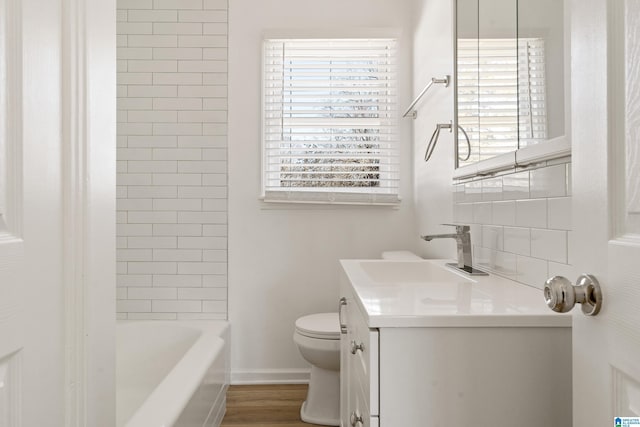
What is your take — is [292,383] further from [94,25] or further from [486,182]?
[94,25]

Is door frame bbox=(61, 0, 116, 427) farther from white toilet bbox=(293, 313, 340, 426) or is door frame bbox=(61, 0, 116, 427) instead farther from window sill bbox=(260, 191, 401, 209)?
window sill bbox=(260, 191, 401, 209)

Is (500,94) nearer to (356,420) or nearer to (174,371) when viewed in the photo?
(356,420)

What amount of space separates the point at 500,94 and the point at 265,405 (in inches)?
76.8

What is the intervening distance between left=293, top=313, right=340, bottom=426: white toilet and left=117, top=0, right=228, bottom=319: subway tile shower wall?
77cm

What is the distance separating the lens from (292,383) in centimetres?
272

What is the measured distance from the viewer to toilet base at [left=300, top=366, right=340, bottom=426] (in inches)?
87.1

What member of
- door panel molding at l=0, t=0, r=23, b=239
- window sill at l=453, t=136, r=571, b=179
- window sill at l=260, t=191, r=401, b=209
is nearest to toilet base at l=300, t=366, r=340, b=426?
window sill at l=260, t=191, r=401, b=209

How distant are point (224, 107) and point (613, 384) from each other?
8.38ft

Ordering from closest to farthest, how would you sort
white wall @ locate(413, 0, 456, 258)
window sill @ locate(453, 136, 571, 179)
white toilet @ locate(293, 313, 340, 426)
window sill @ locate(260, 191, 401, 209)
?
window sill @ locate(453, 136, 571, 179) → white wall @ locate(413, 0, 456, 258) → white toilet @ locate(293, 313, 340, 426) → window sill @ locate(260, 191, 401, 209)

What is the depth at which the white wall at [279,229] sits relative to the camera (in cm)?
275

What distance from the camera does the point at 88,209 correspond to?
2.54 feet

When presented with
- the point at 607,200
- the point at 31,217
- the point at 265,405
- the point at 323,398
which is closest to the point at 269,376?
the point at 265,405

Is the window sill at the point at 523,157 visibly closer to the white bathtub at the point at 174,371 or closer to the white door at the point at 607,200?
the white door at the point at 607,200

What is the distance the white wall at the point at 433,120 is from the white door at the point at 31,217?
1573mm
